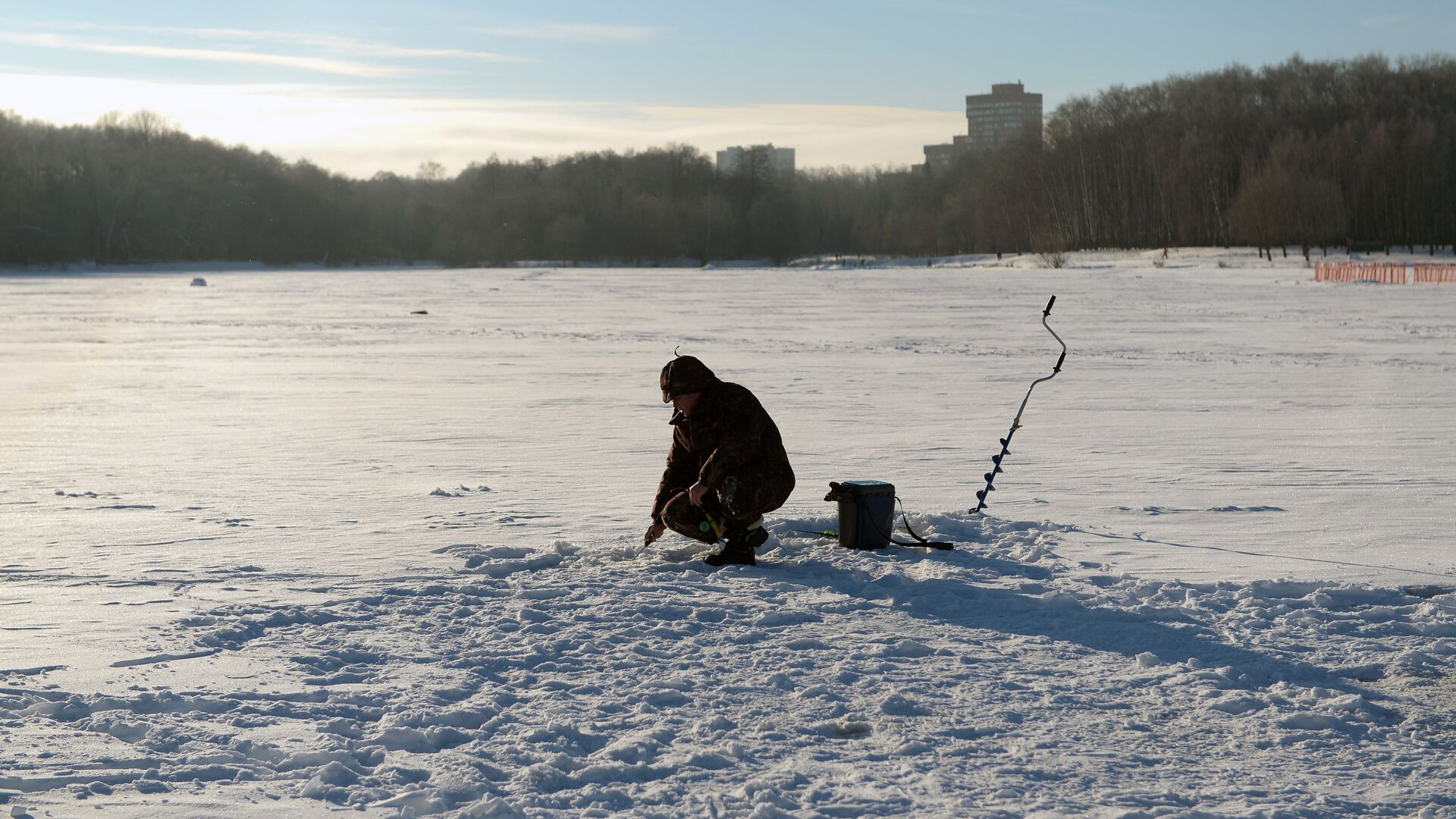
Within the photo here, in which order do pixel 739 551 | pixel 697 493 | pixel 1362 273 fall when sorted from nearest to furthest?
1. pixel 697 493
2. pixel 739 551
3. pixel 1362 273

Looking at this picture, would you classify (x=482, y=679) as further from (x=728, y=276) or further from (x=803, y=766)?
(x=728, y=276)

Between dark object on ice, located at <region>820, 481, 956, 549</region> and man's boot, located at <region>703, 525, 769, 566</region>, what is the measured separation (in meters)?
0.48

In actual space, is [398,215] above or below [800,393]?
above

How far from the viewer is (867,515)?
735 centimetres

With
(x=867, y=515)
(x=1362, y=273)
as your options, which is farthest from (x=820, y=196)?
(x=867, y=515)

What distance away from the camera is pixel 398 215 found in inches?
5148

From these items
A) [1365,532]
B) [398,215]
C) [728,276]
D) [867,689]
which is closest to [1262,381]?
[1365,532]

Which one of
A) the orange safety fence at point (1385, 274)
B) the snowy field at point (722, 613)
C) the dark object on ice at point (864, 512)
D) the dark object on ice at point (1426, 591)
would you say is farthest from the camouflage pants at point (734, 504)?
the orange safety fence at point (1385, 274)

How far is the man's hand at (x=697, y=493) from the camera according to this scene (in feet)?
22.2

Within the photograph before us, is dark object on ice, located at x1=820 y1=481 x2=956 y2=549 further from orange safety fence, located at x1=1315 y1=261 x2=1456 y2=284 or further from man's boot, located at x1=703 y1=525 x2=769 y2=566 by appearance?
orange safety fence, located at x1=1315 y1=261 x2=1456 y2=284

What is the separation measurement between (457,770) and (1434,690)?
3.62 m

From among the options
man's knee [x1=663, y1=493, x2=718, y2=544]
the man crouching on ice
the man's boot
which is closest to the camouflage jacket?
the man crouching on ice

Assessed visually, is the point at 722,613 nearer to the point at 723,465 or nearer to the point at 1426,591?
the point at 723,465

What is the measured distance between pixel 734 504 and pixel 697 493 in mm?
247
